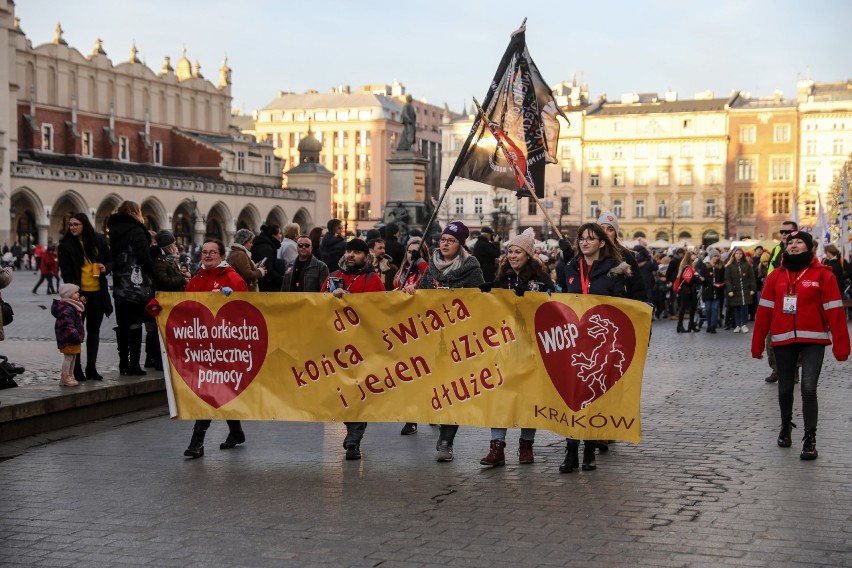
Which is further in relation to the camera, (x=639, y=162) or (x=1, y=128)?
(x=639, y=162)

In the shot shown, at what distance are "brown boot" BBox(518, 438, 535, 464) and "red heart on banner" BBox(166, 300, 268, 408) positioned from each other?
7.44 ft

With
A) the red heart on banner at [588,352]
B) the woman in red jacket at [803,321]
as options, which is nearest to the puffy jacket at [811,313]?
the woman in red jacket at [803,321]

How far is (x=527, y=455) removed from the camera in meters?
9.27

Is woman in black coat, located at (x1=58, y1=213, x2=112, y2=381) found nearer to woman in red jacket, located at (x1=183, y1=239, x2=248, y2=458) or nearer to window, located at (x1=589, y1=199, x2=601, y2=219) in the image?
woman in red jacket, located at (x1=183, y1=239, x2=248, y2=458)

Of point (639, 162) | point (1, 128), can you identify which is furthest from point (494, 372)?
point (639, 162)

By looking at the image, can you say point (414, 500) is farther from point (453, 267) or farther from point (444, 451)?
point (453, 267)

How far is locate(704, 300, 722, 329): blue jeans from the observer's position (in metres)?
26.0

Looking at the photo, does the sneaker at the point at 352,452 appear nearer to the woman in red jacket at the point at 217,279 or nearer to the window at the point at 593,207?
the woman in red jacket at the point at 217,279

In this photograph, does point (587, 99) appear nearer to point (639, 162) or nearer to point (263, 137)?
point (639, 162)

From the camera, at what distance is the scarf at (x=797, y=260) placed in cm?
982

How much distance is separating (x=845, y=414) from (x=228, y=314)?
648cm

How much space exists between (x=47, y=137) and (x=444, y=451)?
3320 inches

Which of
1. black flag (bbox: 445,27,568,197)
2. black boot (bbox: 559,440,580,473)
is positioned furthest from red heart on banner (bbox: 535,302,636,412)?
black flag (bbox: 445,27,568,197)

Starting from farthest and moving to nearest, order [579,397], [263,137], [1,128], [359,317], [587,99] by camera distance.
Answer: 1. [263,137]
2. [587,99]
3. [1,128]
4. [359,317]
5. [579,397]
